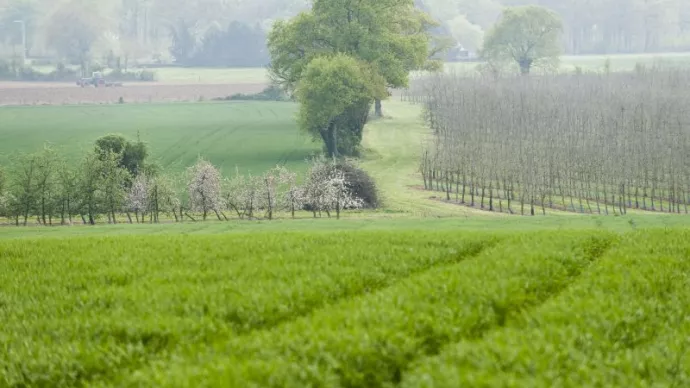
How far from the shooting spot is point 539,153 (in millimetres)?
62688

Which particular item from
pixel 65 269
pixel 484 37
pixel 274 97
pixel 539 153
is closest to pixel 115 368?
pixel 65 269

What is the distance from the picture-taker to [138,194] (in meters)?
53.5

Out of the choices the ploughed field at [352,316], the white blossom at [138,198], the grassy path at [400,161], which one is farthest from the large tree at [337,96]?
the ploughed field at [352,316]

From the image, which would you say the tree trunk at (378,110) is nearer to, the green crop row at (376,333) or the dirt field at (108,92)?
the dirt field at (108,92)

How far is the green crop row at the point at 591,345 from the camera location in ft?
23.2

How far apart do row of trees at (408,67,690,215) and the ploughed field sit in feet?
137

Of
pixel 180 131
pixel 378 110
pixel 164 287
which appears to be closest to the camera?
pixel 164 287

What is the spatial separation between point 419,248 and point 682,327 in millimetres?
5898

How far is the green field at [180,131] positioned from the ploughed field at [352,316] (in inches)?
2109

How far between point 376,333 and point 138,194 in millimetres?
47120

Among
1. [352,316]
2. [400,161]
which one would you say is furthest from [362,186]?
[352,316]

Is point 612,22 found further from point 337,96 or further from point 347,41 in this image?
point 337,96

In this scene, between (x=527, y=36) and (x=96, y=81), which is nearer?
(x=96, y=81)

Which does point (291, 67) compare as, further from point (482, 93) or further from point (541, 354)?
point (541, 354)
